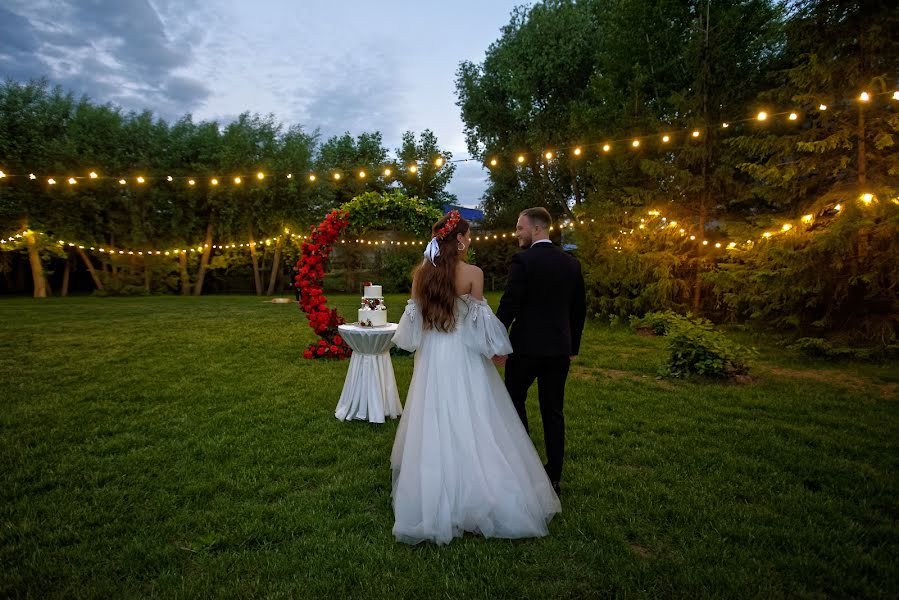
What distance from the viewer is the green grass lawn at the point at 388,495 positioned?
252 cm

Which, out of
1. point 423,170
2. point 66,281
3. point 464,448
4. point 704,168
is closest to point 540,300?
point 464,448

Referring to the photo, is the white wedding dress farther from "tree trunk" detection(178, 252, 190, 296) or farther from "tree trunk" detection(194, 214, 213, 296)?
"tree trunk" detection(178, 252, 190, 296)

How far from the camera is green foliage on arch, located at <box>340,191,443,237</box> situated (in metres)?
7.18

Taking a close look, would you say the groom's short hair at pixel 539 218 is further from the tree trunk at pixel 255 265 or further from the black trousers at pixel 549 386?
the tree trunk at pixel 255 265

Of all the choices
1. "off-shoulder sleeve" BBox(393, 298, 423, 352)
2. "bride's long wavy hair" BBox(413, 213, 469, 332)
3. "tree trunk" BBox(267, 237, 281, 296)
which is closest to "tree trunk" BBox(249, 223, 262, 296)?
"tree trunk" BBox(267, 237, 281, 296)

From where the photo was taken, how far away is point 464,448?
116 inches

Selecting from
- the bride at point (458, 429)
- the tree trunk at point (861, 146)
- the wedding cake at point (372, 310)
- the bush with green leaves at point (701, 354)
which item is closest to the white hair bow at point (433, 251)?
the bride at point (458, 429)

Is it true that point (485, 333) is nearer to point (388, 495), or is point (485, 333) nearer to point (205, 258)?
point (388, 495)

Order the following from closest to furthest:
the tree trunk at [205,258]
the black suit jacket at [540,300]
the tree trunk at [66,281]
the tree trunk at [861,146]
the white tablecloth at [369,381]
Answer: the black suit jacket at [540,300] < the white tablecloth at [369,381] < the tree trunk at [861,146] < the tree trunk at [66,281] < the tree trunk at [205,258]

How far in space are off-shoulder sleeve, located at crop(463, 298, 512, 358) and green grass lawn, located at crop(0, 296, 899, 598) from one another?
118cm

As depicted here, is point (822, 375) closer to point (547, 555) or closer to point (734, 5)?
point (547, 555)

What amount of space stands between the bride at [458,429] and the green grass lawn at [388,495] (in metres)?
0.18

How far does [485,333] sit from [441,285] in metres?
0.45

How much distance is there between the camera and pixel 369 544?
284 cm
